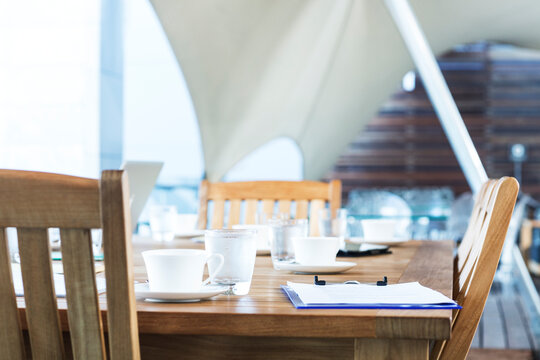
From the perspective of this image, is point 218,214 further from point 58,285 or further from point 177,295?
point 177,295

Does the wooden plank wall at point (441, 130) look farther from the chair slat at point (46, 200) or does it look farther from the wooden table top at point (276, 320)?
the chair slat at point (46, 200)

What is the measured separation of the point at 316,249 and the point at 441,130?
23.7ft

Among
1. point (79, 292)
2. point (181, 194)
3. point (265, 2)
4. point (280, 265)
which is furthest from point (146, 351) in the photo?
point (181, 194)

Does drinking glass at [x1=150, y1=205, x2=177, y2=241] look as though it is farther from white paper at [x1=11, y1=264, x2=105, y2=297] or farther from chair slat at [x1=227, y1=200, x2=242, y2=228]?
chair slat at [x1=227, y1=200, x2=242, y2=228]

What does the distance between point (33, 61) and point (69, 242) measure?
73.4 inches

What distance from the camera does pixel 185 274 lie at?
0.76 metres

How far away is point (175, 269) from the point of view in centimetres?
76

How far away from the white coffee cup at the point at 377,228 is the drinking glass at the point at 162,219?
1.59 ft

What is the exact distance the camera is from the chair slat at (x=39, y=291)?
0.59m

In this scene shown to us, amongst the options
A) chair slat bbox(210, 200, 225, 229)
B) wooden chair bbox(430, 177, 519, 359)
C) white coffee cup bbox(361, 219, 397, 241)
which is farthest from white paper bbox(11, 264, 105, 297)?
chair slat bbox(210, 200, 225, 229)

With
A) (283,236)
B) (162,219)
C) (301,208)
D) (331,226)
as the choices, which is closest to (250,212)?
(301,208)

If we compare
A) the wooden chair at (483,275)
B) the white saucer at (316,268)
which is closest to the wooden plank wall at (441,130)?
the white saucer at (316,268)

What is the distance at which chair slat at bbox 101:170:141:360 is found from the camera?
0.54 m

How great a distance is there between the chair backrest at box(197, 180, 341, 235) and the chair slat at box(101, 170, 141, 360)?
143 cm
